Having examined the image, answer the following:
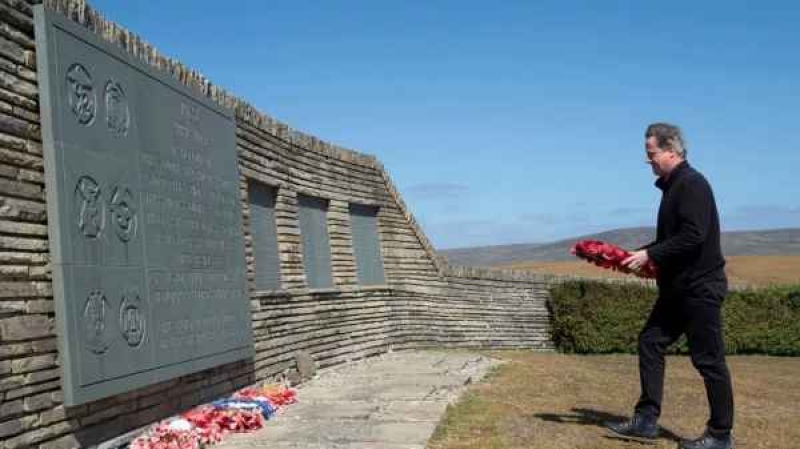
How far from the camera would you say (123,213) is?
18.9ft

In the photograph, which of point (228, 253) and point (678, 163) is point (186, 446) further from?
point (678, 163)

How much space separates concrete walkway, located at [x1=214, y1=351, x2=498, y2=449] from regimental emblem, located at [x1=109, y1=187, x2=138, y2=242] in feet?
5.39

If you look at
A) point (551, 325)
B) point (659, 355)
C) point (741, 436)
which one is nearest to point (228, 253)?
point (659, 355)

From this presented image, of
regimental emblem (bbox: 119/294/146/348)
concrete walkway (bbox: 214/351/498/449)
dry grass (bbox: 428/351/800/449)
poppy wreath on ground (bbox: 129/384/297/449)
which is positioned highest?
regimental emblem (bbox: 119/294/146/348)

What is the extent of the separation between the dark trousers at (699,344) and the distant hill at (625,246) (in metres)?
80.0

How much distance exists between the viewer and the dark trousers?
5258 millimetres

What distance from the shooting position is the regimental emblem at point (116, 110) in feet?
18.7

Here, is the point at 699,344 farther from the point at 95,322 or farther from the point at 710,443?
the point at 95,322

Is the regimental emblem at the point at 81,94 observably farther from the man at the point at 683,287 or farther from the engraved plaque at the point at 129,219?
the man at the point at 683,287

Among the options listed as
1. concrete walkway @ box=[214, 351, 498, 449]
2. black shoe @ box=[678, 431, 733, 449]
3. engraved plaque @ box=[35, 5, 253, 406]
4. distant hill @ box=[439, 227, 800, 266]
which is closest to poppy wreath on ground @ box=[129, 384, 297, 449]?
concrete walkway @ box=[214, 351, 498, 449]

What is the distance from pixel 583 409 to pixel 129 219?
4056mm

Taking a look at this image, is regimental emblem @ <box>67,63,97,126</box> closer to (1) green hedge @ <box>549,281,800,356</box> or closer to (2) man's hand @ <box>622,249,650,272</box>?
(2) man's hand @ <box>622,249,650,272</box>

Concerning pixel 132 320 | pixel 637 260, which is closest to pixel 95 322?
pixel 132 320

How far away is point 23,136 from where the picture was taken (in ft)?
16.0
